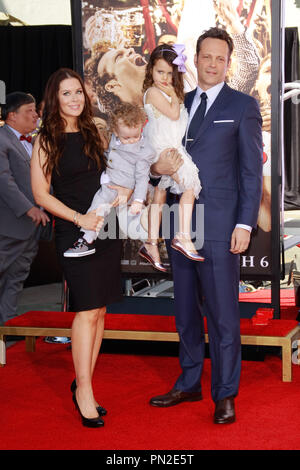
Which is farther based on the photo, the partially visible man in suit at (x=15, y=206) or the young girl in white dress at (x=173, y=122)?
the partially visible man in suit at (x=15, y=206)

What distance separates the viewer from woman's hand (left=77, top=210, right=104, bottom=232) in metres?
3.07

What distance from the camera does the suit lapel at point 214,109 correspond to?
3129mm

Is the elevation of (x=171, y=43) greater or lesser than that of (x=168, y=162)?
greater

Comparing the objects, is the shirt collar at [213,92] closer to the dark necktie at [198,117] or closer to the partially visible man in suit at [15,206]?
the dark necktie at [198,117]

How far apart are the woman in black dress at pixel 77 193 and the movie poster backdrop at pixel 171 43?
1.27 m

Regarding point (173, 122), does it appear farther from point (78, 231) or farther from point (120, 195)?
point (78, 231)

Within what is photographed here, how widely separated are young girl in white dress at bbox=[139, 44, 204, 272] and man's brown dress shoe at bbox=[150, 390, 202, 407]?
2.57 feet

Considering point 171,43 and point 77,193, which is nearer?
point 77,193

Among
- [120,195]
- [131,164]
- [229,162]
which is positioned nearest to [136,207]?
[120,195]

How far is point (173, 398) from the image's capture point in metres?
3.46

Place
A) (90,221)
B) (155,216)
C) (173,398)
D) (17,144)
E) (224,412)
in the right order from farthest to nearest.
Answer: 1. (17,144)
2. (173,398)
3. (155,216)
4. (224,412)
5. (90,221)

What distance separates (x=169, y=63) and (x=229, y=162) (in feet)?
1.76

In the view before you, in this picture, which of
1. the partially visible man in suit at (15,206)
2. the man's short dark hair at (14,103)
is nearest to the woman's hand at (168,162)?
the partially visible man in suit at (15,206)
